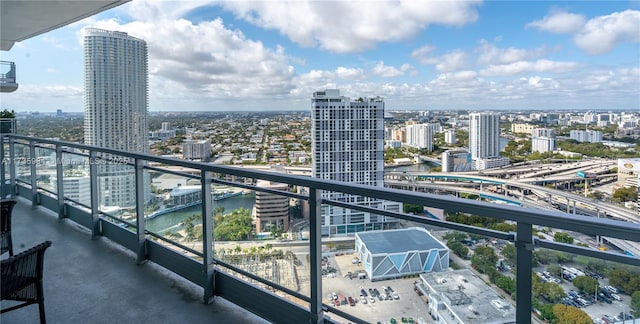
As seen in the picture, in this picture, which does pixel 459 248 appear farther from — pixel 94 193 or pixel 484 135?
pixel 484 135

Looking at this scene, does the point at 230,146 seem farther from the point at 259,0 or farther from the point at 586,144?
the point at 259,0

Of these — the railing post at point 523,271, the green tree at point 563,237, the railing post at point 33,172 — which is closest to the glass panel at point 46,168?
the railing post at point 33,172

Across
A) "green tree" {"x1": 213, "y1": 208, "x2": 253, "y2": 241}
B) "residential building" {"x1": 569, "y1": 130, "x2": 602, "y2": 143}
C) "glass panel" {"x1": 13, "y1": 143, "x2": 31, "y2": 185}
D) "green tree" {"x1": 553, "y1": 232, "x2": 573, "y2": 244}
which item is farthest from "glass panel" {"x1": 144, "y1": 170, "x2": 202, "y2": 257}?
"residential building" {"x1": 569, "y1": 130, "x2": 602, "y2": 143}

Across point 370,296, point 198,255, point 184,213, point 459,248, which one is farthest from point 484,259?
point 184,213

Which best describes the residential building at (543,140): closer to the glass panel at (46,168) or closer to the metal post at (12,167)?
the glass panel at (46,168)

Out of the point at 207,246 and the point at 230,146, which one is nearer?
the point at 207,246

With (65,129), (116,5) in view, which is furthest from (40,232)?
(65,129)

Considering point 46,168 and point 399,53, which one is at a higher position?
point 399,53
